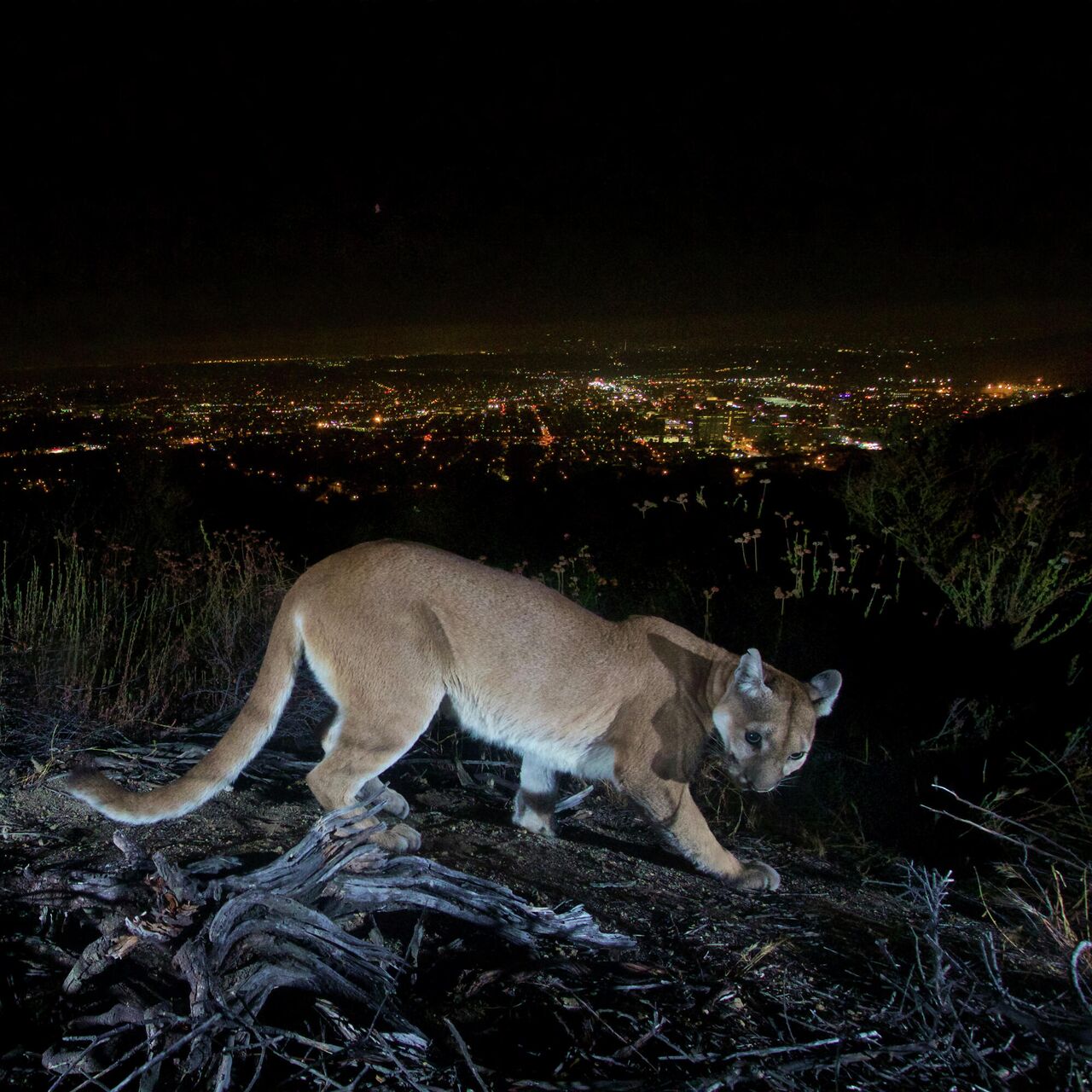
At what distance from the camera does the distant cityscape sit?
13453 mm

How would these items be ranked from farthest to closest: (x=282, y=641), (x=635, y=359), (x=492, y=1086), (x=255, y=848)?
(x=635, y=359) → (x=282, y=641) → (x=255, y=848) → (x=492, y=1086)

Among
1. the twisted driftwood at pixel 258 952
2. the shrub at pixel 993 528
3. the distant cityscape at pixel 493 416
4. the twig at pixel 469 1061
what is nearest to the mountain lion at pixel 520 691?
the twisted driftwood at pixel 258 952

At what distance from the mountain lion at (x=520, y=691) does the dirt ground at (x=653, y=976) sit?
0.29 meters

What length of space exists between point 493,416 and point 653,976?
718 inches

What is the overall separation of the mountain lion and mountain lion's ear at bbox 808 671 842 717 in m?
0.01

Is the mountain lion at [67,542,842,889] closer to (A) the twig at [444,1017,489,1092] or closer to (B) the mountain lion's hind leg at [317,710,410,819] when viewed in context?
(B) the mountain lion's hind leg at [317,710,410,819]

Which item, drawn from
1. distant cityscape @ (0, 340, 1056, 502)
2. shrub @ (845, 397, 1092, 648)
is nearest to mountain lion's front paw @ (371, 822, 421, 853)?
shrub @ (845, 397, 1092, 648)

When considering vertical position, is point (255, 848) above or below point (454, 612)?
below

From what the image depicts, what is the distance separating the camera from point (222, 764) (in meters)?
3.74

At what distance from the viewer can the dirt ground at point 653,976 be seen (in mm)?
2393

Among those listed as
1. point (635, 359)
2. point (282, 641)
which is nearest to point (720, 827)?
point (282, 641)

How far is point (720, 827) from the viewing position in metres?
4.85

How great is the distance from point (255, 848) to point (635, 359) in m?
20.5

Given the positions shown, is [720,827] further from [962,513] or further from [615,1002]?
[962,513]
